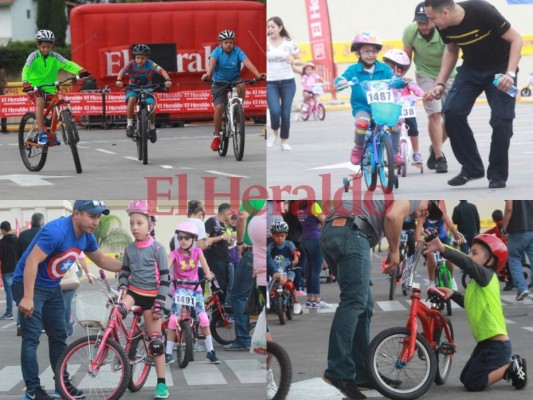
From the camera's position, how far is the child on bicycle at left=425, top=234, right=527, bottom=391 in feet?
18.5

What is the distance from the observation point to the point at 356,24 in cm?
581

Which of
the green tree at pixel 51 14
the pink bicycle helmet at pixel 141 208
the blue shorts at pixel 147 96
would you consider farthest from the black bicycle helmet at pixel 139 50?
the green tree at pixel 51 14

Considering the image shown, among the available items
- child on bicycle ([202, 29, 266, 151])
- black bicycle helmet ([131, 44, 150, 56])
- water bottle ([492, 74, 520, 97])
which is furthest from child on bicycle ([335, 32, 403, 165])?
black bicycle helmet ([131, 44, 150, 56])

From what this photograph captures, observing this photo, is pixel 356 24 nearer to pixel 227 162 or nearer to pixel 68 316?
pixel 68 316

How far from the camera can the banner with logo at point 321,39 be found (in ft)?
19.0

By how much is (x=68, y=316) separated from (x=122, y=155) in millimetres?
3065

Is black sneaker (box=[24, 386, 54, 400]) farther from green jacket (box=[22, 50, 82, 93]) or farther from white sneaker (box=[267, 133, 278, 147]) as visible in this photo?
green jacket (box=[22, 50, 82, 93])

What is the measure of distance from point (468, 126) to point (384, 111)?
42 centimetres

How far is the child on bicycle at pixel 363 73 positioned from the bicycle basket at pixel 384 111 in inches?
1.8

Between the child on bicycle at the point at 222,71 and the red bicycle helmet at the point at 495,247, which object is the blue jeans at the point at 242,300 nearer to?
the red bicycle helmet at the point at 495,247

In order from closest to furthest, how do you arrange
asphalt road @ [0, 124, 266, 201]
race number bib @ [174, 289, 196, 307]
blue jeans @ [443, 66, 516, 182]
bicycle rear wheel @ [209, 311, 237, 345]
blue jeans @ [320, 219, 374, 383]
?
blue jeans @ [320, 219, 374, 383]
blue jeans @ [443, 66, 516, 182]
bicycle rear wheel @ [209, 311, 237, 345]
race number bib @ [174, 289, 196, 307]
asphalt road @ [0, 124, 266, 201]

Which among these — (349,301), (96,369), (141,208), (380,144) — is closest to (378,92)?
(380,144)

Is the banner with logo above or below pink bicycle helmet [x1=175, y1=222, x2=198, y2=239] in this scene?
above

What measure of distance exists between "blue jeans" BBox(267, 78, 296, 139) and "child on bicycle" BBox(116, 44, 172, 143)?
2.43 meters
